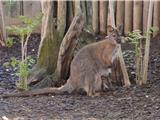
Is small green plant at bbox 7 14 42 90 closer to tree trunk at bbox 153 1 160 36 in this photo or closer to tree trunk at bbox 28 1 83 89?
tree trunk at bbox 28 1 83 89

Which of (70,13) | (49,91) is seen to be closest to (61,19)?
(70,13)

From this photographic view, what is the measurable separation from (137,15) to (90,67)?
268cm

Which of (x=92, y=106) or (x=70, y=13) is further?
(x=70, y=13)

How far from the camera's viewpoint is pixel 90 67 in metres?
6.07

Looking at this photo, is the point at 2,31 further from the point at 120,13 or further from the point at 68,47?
the point at 68,47

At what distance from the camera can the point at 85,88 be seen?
604 centimetres

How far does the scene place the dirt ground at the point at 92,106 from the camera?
16.6 ft

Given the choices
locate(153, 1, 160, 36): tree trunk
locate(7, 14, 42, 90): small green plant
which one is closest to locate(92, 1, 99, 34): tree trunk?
locate(153, 1, 160, 36): tree trunk

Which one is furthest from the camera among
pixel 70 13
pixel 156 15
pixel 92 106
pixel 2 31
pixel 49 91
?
pixel 2 31

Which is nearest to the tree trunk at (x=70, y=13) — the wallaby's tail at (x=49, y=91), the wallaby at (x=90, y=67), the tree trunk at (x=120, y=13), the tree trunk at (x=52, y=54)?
the tree trunk at (x=52, y=54)

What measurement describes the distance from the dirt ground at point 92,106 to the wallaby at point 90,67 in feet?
0.39

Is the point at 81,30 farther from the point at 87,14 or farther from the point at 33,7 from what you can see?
the point at 33,7

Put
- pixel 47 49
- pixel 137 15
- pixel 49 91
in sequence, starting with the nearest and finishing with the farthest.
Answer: pixel 49 91, pixel 47 49, pixel 137 15

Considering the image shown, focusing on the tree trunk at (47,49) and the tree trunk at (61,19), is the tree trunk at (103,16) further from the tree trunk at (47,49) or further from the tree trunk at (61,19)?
the tree trunk at (47,49)
